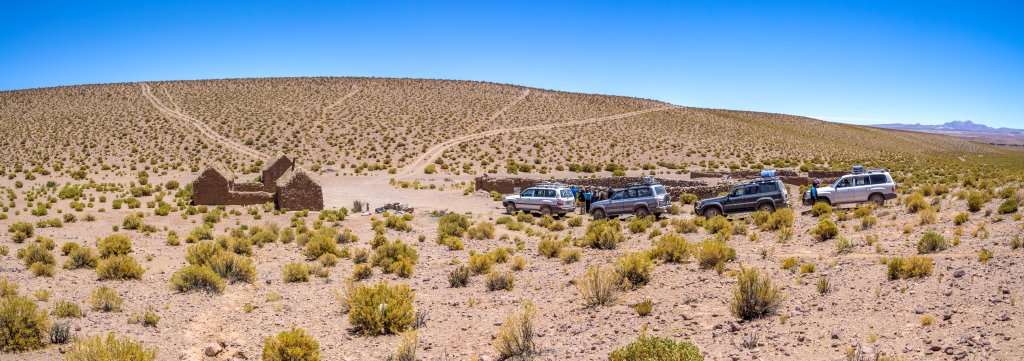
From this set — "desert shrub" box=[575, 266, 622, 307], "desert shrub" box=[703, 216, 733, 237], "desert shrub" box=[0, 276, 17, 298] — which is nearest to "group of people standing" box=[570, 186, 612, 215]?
"desert shrub" box=[703, 216, 733, 237]

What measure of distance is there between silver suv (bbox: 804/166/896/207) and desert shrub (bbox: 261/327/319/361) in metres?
20.8

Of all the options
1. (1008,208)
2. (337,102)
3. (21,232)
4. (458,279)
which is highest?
(337,102)

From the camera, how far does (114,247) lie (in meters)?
16.0

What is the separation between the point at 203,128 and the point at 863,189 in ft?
222

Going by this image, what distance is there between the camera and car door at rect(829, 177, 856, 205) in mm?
23266

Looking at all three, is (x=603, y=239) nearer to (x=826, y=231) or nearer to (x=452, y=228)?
(x=452, y=228)

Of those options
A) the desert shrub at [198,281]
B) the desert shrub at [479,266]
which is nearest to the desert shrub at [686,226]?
the desert shrub at [479,266]

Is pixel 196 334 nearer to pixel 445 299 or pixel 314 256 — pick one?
pixel 445 299

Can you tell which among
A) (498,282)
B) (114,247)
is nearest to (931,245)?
(498,282)

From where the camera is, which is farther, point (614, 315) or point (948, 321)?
point (614, 315)

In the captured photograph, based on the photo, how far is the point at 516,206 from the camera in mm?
27438

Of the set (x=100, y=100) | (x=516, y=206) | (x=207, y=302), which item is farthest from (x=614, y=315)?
(x=100, y=100)

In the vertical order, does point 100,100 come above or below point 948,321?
above

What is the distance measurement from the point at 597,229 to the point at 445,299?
723 centimetres
